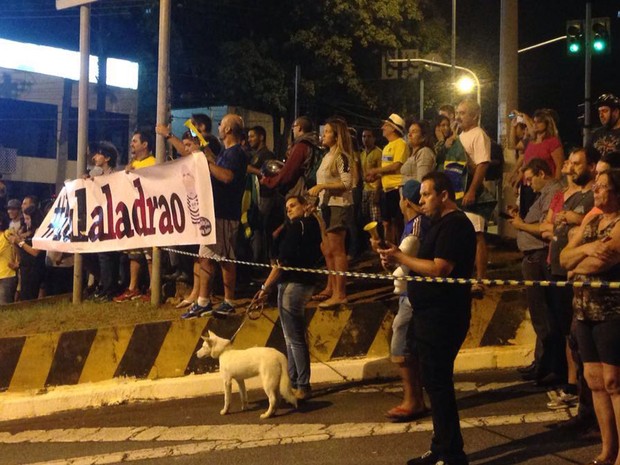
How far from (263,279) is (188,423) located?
3409 millimetres

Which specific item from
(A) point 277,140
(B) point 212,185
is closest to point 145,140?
(B) point 212,185

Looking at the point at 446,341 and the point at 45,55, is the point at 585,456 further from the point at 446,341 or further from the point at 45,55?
the point at 45,55

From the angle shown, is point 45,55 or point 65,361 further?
point 45,55

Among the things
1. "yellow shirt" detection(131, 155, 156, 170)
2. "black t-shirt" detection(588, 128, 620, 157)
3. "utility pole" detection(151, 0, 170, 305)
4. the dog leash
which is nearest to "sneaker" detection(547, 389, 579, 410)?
"black t-shirt" detection(588, 128, 620, 157)

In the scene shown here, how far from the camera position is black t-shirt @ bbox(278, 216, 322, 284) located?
25.2 ft

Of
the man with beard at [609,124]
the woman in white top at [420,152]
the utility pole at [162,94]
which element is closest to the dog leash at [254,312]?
the utility pole at [162,94]

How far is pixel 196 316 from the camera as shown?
351 inches

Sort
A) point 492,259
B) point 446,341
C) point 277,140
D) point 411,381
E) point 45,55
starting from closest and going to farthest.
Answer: point 446,341, point 411,381, point 492,259, point 277,140, point 45,55

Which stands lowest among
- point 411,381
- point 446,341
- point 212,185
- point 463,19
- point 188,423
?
point 188,423

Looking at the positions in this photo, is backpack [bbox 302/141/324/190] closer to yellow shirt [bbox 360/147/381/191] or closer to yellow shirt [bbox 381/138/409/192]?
yellow shirt [bbox 381/138/409/192]

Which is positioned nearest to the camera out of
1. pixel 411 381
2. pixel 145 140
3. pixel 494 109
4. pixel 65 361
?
pixel 411 381

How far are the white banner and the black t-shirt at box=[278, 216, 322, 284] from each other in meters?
1.35

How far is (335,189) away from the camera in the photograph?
29.9ft

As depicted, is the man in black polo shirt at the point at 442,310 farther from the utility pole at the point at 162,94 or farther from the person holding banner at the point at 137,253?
the person holding banner at the point at 137,253
